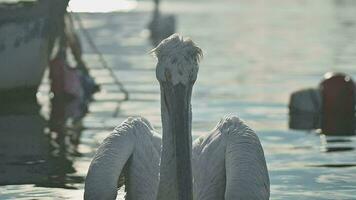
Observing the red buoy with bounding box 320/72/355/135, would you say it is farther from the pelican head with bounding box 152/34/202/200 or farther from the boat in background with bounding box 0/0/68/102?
the pelican head with bounding box 152/34/202/200

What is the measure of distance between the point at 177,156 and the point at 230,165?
1079 mm

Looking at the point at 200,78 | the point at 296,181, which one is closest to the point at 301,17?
the point at 200,78

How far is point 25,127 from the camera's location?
17422mm

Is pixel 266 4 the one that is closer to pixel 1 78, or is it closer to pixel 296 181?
pixel 1 78

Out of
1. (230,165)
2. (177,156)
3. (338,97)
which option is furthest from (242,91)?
(177,156)

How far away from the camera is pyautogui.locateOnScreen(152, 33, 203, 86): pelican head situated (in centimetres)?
826

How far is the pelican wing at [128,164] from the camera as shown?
9156 mm

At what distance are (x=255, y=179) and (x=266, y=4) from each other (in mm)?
66246

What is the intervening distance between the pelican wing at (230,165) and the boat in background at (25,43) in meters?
11.5

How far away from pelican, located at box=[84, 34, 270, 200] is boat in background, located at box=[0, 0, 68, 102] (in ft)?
37.2

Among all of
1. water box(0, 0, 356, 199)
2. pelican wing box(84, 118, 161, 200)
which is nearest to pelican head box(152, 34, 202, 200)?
pelican wing box(84, 118, 161, 200)

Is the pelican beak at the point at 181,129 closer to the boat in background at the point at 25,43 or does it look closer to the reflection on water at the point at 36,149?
the reflection on water at the point at 36,149

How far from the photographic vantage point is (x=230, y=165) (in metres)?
9.15

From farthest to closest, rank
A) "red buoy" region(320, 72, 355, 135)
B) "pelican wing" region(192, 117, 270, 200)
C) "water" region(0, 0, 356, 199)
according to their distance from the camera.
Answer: "red buoy" region(320, 72, 355, 135), "water" region(0, 0, 356, 199), "pelican wing" region(192, 117, 270, 200)
